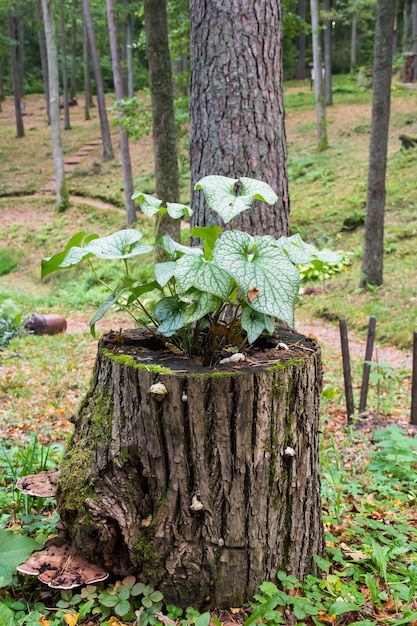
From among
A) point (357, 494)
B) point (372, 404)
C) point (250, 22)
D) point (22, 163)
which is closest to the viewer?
point (357, 494)

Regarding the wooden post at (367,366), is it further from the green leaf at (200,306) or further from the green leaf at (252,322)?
the green leaf at (200,306)

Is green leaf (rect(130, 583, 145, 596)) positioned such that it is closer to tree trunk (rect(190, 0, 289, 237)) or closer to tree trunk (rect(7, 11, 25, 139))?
tree trunk (rect(190, 0, 289, 237))

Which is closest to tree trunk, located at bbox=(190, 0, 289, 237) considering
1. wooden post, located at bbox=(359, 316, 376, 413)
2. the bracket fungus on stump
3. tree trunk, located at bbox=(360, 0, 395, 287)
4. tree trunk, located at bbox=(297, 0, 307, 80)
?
wooden post, located at bbox=(359, 316, 376, 413)

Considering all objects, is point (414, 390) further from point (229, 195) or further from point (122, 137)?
point (122, 137)

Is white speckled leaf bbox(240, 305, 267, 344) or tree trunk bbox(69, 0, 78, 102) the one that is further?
tree trunk bbox(69, 0, 78, 102)

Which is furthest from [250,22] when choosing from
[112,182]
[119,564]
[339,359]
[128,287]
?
[112,182]

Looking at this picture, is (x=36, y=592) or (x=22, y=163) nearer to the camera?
(x=36, y=592)

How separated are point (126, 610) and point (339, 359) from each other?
5175 millimetres

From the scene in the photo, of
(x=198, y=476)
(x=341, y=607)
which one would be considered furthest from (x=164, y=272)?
(x=341, y=607)

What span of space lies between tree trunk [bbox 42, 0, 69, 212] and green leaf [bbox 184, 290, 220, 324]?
16.1 metres

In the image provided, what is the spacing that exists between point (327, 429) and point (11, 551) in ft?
9.38

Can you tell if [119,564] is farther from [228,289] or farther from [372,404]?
[372,404]

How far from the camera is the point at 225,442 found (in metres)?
1.71

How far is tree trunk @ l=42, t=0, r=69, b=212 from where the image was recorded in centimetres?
1566
